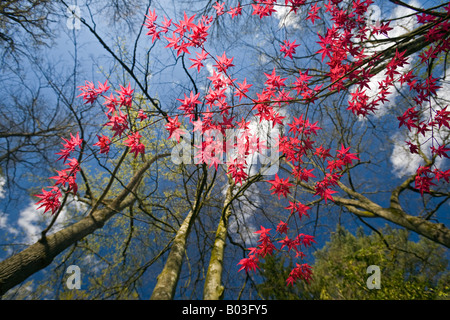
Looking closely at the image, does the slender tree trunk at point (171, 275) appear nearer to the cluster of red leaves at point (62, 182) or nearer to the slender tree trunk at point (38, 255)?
the slender tree trunk at point (38, 255)

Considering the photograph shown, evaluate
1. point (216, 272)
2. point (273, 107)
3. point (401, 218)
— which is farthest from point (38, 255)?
point (401, 218)

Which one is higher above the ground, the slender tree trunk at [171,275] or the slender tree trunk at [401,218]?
the slender tree trunk at [401,218]

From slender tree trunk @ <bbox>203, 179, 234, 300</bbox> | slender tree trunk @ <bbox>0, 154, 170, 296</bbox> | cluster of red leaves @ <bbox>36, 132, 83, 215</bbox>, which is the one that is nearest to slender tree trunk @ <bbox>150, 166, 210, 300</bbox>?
slender tree trunk @ <bbox>203, 179, 234, 300</bbox>

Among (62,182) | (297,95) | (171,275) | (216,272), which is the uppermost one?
(297,95)

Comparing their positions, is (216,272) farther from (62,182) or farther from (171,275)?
(62,182)

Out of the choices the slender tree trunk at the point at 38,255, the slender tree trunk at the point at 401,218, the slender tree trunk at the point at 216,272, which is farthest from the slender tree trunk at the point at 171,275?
the slender tree trunk at the point at 401,218

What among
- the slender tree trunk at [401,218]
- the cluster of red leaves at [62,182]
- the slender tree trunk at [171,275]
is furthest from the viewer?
the slender tree trunk at [401,218]

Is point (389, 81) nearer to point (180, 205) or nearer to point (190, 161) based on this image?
point (190, 161)

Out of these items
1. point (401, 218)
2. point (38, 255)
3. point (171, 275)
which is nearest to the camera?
point (171, 275)

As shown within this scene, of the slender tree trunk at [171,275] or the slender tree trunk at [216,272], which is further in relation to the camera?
the slender tree trunk at [216,272]
